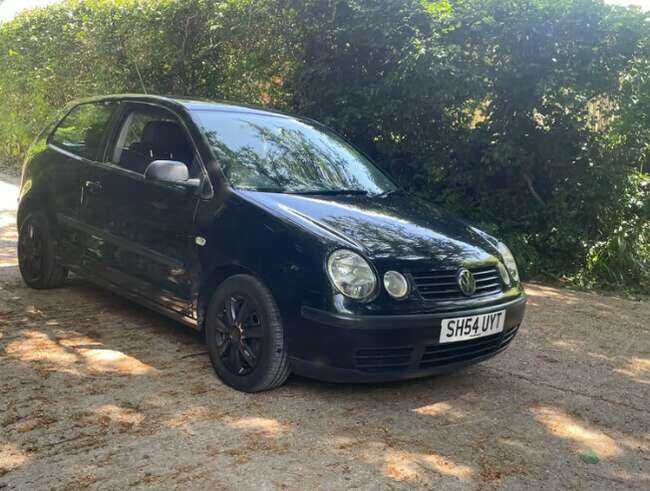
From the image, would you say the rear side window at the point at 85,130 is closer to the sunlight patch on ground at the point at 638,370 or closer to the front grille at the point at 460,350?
the front grille at the point at 460,350

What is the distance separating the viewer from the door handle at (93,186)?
509 centimetres

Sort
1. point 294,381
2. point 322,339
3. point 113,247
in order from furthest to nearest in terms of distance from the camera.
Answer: point 113,247 < point 294,381 < point 322,339

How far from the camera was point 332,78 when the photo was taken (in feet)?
29.3

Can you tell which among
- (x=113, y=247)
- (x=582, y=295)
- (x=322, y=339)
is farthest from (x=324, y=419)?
(x=582, y=295)

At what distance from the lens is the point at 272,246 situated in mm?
3830

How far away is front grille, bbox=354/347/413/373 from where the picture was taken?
3645mm

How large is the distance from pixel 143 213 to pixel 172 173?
0.47m

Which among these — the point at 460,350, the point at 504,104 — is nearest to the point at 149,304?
the point at 460,350

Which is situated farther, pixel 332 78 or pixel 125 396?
pixel 332 78

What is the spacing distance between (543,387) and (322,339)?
1.64m

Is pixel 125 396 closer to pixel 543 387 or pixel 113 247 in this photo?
pixel 113 247

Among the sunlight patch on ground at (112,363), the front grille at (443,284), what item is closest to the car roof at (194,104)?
the sunlight patch on ground at (112,363)

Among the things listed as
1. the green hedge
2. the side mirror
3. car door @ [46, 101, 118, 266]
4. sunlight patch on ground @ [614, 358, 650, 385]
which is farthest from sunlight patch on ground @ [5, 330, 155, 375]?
the green hedge

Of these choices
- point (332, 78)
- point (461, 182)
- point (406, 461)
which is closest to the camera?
point (406, 461)
